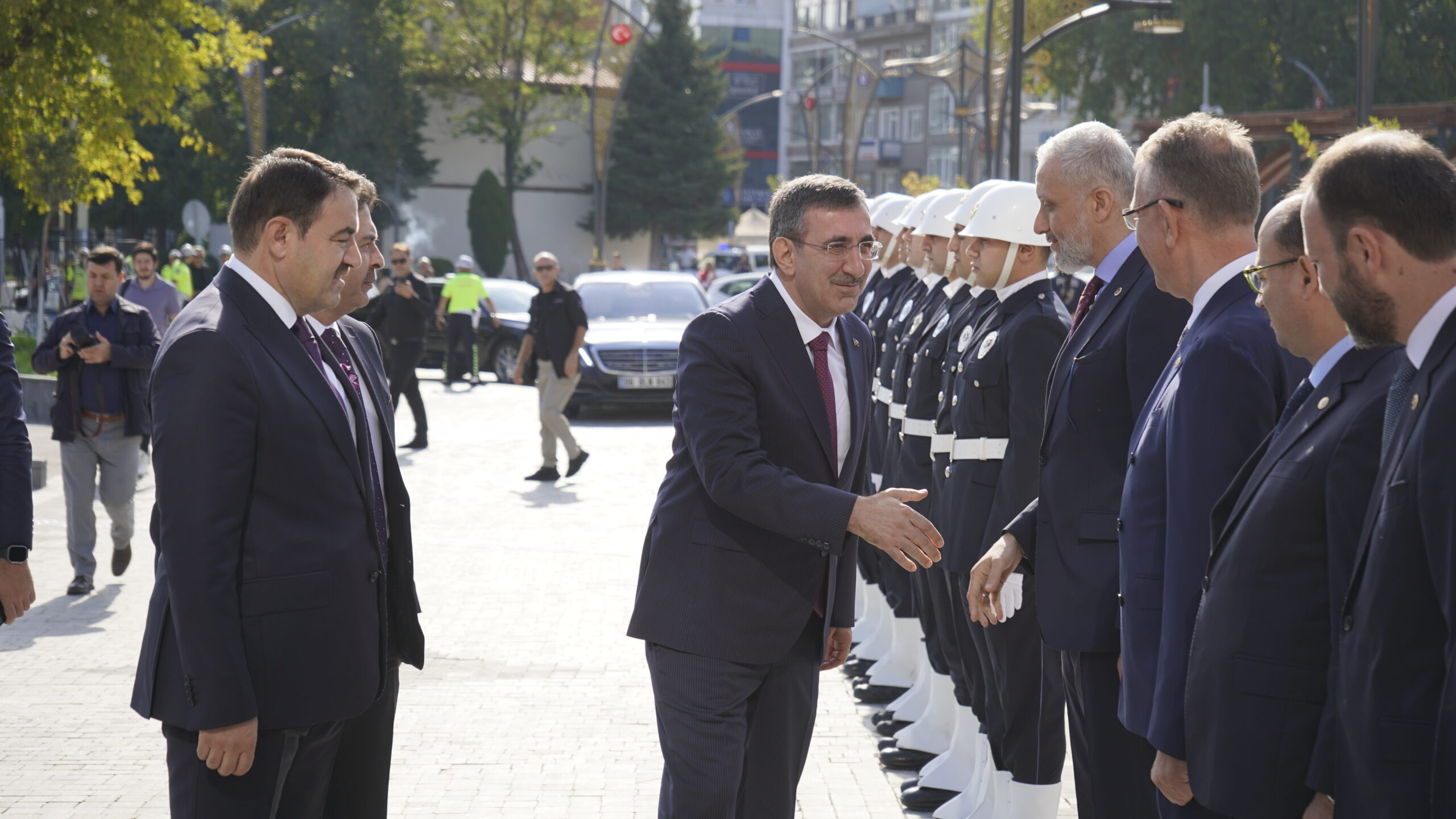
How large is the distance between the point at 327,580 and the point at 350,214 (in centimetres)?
84

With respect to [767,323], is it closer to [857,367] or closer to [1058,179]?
[857,367]

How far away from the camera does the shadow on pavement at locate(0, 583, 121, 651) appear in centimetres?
812

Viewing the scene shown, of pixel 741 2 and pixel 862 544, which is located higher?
pixel 741 2

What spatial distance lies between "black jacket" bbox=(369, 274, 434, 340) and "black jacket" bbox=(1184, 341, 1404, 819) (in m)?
15.4

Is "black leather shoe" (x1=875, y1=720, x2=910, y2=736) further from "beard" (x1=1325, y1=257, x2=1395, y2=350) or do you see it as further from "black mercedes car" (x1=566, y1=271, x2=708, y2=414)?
"black mercedes car" (x1=566, y1=271, x2=708, y2=414)

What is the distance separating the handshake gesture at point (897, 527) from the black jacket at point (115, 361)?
7.11 metres

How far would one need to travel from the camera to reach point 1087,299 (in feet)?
14.2

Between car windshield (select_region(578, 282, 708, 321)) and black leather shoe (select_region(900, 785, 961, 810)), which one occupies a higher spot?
car windshield (select_region(578, 282, 708, 321))

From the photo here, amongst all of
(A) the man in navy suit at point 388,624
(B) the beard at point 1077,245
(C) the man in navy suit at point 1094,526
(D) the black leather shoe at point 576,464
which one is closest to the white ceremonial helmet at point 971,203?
(B) the beard at point 1077,245

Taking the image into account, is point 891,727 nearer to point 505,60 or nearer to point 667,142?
point 505,60

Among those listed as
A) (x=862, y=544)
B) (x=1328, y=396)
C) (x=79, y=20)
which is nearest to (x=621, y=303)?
(x=79, y=20)

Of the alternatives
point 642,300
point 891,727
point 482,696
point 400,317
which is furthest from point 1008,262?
point 642,300

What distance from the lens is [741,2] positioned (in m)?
110

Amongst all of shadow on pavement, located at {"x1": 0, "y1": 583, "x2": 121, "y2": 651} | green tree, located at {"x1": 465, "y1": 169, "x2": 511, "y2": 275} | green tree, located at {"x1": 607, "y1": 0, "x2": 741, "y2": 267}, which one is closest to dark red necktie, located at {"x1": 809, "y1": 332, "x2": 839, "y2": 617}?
shadow on pavement, located at {"x1": 0, "y1": 583, "x2": 121, "y2": 651}
